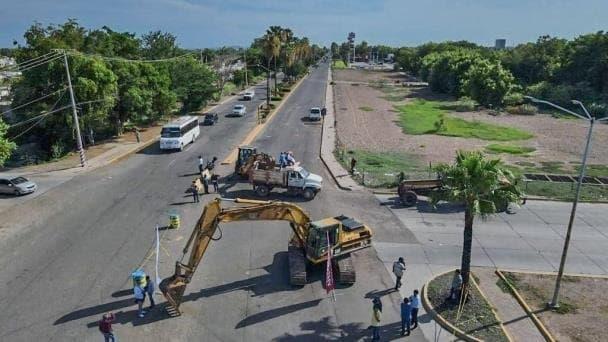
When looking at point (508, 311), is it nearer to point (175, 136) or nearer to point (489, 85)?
point (175, 136)

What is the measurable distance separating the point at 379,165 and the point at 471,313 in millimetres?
23375

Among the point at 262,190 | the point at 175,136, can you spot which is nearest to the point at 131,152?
the point at 175,136

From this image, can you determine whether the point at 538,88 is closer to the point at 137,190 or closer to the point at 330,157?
the point at 330,157

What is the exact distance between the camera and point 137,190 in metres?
32.5

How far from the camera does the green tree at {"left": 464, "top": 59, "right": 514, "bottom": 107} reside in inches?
3157

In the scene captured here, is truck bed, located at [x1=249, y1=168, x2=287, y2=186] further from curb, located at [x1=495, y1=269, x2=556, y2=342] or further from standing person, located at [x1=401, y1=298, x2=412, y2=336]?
standing person, located at [x1=401, y1=298, x2=412, y2=336]

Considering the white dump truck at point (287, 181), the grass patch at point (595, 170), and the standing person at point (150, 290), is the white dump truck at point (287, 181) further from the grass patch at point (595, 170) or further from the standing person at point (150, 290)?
the grass patch at point (595, 170)

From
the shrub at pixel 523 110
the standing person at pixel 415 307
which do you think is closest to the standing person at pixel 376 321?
A: the standing person at pixel 415 307

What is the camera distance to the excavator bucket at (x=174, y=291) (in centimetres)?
1767

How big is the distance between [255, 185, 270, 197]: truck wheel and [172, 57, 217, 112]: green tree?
3412 cm

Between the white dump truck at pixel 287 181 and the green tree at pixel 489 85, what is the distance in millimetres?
58823

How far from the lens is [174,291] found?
58.5 ft

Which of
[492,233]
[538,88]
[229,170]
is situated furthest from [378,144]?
[538,88]

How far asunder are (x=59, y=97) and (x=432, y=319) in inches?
1389
